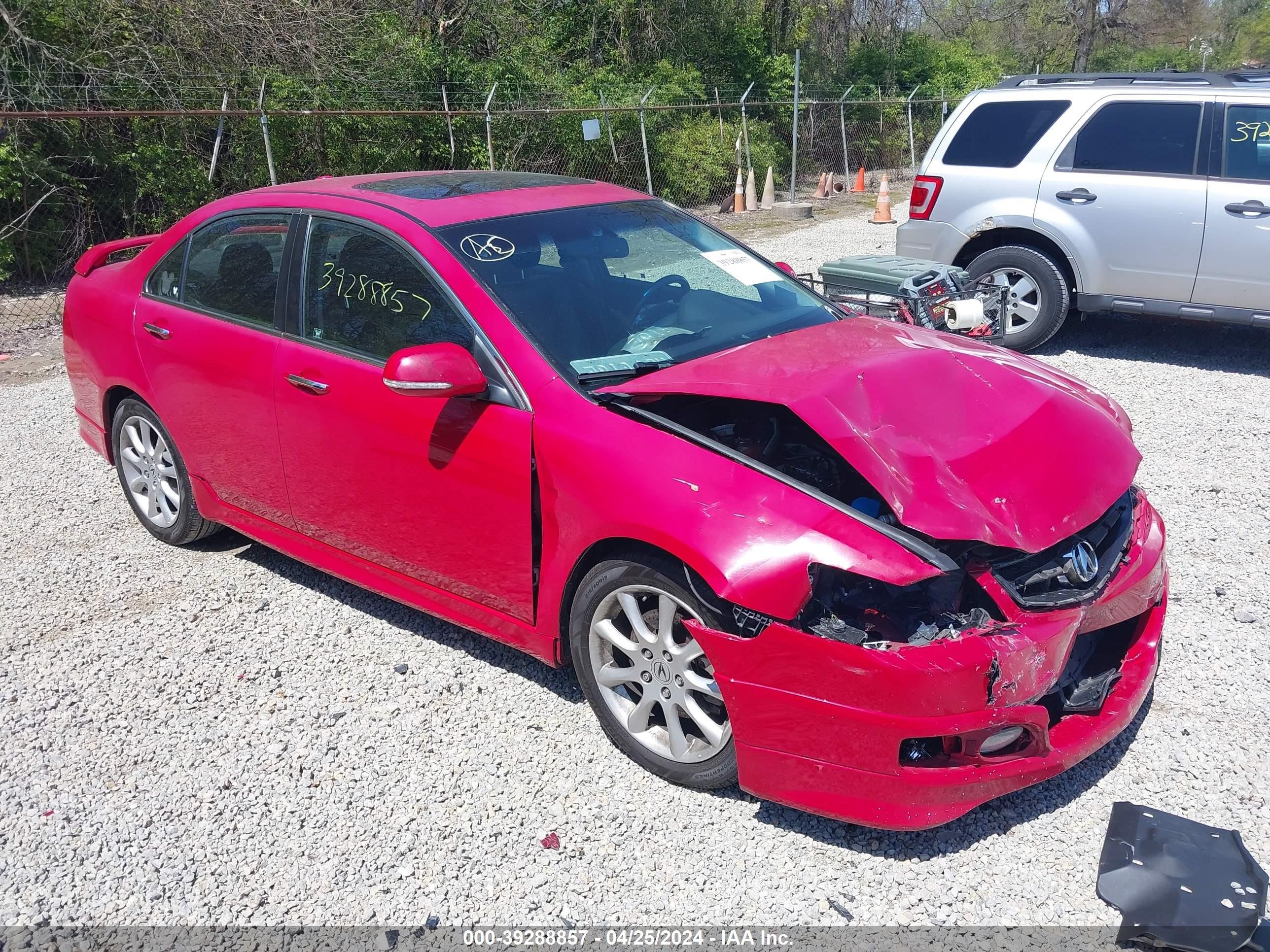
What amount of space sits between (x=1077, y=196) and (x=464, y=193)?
5.19 metres

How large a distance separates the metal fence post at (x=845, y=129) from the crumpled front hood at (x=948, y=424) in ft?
70.5

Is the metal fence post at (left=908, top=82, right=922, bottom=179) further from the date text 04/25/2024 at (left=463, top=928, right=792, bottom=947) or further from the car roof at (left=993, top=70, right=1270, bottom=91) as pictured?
the date text 04/25/2024 at (left=463, top=928, right=792, bottom=947)

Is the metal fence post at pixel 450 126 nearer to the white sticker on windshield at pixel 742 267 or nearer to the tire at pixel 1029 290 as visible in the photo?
the tire at pixel 1029 290

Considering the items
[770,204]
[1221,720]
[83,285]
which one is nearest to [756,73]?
[770,204]

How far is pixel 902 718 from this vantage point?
2641mm

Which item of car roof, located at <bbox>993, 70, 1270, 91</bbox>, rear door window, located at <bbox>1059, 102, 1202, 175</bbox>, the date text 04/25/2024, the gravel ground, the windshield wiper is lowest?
the date text 04/25/2024

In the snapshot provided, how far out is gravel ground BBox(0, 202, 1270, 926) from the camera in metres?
2.84

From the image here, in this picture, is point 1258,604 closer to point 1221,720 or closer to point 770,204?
point 1221,720

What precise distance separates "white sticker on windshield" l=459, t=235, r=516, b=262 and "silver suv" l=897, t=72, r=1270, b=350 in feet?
16.0

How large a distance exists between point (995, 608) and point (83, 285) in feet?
15.5

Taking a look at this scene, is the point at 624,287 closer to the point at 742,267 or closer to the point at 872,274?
the point at 742,267

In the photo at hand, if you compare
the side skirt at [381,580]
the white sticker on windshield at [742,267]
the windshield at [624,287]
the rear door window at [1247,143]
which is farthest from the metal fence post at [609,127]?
the side skirt at [381,580]

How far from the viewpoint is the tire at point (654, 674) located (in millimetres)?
3018

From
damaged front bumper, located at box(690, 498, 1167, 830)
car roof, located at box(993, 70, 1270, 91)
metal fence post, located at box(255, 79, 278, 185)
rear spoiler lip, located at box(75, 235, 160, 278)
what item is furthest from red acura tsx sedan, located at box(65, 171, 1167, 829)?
metal fence post, located at box(255, 79, 278, 185)
